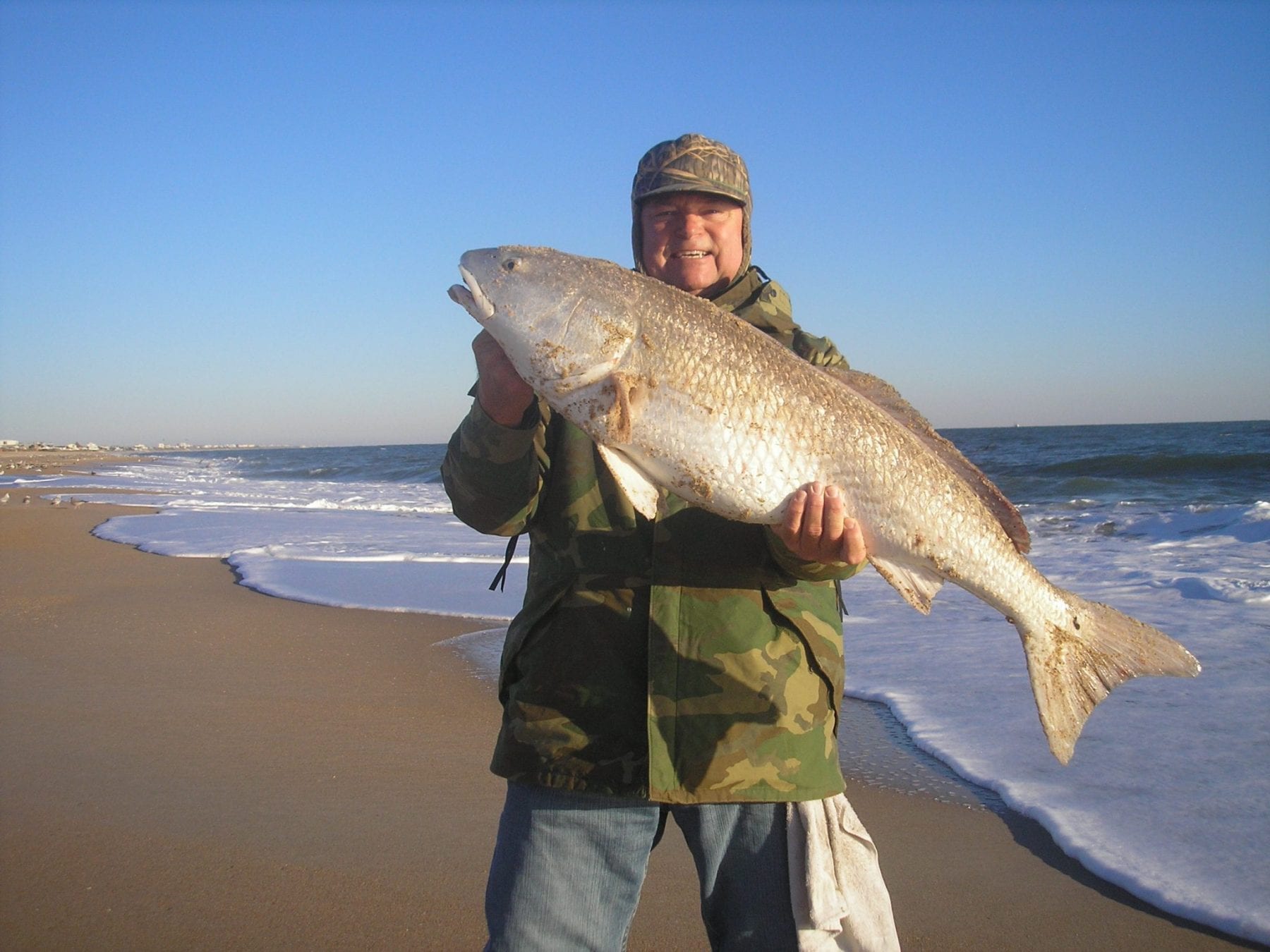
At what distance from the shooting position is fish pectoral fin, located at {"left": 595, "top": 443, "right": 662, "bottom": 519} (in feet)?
7.62

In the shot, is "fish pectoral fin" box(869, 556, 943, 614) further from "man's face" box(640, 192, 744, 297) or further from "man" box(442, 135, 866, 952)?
"man's face" box(640, 192, 744, 297)

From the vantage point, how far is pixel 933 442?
2.77 meters

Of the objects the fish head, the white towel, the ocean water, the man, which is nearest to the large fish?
the fish head

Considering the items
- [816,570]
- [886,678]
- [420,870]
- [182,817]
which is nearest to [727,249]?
[816,570]

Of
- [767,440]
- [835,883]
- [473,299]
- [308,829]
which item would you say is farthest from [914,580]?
[308,829]

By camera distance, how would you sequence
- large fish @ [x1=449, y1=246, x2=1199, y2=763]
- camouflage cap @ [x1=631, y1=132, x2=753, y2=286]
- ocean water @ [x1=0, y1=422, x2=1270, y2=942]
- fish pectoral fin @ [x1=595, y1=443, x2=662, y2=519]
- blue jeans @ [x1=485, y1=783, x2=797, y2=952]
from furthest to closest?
ocean water @ [x1=0, y1=422, x2=1270, y2=942] < camouflage cap @ [x1=631, y1=132, x2=753, y2=286] < large fish @ [x1=449, y1=246, x2=1199, y2=763] < fish pectoral fin @ [x1=595, y1=443, x2=662, y2=519] < blue jeans @ [x1=485, y1=783, x2=797, y2=952]

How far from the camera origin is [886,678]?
619 cm

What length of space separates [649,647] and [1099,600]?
288 inches

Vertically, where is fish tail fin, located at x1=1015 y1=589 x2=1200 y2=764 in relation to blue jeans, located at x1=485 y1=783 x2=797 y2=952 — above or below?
above

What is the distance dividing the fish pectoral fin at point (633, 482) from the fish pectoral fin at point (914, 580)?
2.47 ft

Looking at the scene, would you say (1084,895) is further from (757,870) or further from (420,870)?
(420,870)

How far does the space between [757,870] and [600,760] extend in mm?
512

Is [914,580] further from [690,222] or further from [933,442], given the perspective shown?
[690,222]

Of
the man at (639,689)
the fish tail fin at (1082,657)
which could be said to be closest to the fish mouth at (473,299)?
the man at (639,689)
